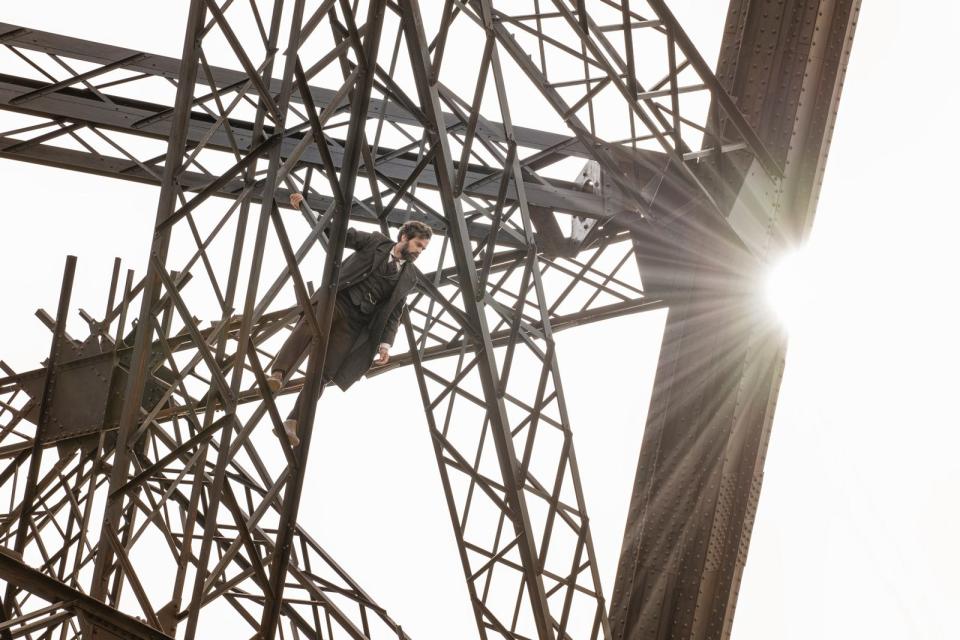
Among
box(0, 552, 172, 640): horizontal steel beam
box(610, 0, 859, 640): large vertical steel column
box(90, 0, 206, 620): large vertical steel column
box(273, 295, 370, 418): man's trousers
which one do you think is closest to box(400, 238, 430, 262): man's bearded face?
box(273, 295, 370, 418): man's trousers

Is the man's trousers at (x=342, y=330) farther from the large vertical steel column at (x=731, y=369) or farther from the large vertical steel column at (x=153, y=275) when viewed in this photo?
the large vertical steel column at (x=731, y=369)

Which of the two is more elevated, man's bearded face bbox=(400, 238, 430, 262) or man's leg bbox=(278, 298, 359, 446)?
man's bearded face bbox=(400, 238, 430, 262)

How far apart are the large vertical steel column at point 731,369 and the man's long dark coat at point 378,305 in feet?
9.31

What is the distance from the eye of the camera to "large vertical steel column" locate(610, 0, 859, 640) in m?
10.8

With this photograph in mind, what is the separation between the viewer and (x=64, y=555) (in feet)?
41.3

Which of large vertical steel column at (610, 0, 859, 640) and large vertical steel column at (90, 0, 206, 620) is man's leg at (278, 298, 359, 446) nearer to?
large vertical steel column at (90, 0, 206, 620)

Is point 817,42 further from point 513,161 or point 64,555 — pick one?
point 64,555

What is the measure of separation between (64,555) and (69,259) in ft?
10.7

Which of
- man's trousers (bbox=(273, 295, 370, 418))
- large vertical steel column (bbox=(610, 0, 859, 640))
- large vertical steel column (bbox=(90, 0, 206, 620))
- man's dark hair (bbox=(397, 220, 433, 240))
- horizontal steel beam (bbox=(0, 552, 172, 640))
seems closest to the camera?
horizontal steel beam (bbox=(0, 552, 172, 640))

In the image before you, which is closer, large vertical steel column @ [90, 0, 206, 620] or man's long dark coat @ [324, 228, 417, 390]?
large vertical steel column @ [90, 0, 206, 620]

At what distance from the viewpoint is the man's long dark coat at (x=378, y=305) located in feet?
32.6

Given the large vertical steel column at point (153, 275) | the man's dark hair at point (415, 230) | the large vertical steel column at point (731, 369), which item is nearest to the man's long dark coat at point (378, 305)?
the man's dark hair at point (415, 230)

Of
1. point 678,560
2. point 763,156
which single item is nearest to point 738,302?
point 763,156

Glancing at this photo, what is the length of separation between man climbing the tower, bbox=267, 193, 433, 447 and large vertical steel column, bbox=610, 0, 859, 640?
2808mm
